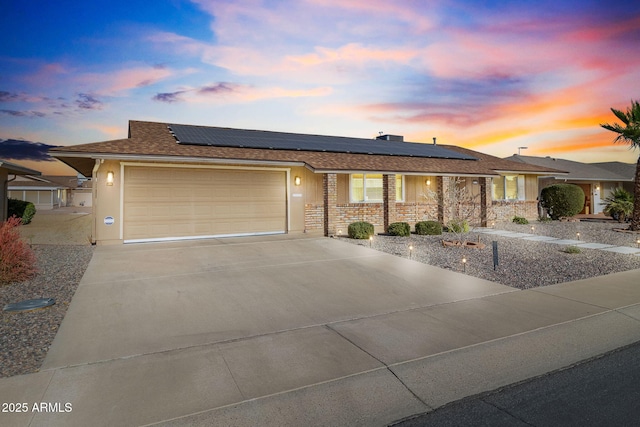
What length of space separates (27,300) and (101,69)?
14269 millimetres

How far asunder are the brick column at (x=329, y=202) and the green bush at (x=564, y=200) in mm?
14511

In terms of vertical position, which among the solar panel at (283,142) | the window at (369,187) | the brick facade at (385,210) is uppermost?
the solar panel at (283,142)

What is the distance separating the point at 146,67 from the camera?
51.6 ft

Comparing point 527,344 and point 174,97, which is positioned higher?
point 174,97

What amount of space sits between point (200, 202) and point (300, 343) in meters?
10.1

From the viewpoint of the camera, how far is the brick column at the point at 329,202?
47.1 ft

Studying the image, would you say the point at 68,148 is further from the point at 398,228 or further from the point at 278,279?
the point at 398,228

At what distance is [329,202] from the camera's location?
14469 mm

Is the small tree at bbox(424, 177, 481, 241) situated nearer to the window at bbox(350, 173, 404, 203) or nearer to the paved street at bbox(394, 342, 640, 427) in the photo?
the window at bbox(350, 173, 404, 203)

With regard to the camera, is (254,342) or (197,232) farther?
(197,232)

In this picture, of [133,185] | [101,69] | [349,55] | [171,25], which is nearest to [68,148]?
[133,185]

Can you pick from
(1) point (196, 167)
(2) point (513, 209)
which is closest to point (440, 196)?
(2) point (513, 209)

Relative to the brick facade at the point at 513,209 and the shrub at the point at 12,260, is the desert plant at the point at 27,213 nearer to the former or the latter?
the shrub at the point at 12,260

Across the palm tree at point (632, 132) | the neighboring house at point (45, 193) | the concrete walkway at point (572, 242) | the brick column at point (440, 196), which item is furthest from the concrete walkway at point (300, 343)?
the neighboring house at point (45, 193)
